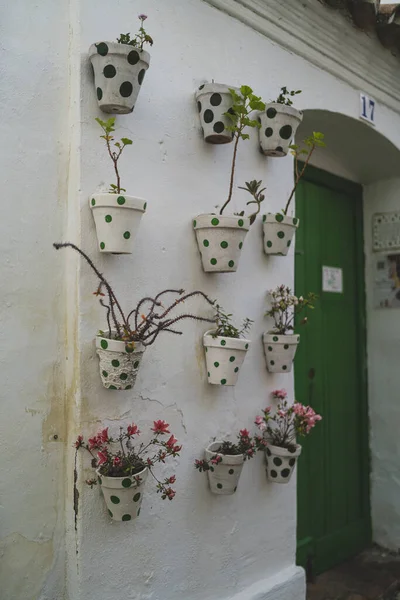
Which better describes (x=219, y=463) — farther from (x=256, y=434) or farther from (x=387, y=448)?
(x=387, y=448)

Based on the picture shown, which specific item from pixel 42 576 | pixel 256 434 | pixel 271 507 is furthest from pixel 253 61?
pixel 42 576

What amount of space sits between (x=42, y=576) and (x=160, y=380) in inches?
31.4

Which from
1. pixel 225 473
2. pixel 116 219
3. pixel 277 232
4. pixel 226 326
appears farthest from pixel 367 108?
pixel 225 473

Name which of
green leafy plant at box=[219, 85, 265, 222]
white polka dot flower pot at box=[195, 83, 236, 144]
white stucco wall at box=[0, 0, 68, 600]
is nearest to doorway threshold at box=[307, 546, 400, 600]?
white stucco wall at box=[0, 0, 68, 600]

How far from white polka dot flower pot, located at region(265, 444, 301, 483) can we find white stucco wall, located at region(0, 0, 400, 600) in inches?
3.3

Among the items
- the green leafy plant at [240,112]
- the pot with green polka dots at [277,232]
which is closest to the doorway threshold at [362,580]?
the pot with green polka dots at [277,232]

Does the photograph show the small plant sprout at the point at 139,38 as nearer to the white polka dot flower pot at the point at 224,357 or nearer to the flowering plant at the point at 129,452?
the white polka dot flower pot at the point at 224,357

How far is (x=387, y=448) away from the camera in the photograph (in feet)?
12.7

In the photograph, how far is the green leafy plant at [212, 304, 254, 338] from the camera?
7.53ft

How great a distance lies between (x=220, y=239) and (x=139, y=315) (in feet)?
1.50

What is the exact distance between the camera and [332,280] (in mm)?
3748

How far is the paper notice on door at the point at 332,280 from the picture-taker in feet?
12.1

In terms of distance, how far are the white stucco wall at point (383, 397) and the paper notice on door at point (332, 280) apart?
0.34 metres

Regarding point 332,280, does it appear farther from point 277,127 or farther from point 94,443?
point 94,443
